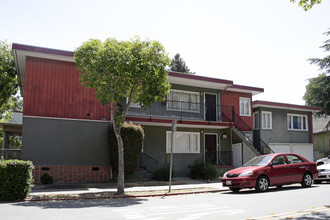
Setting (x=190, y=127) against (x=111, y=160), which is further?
(x=190, y=127)

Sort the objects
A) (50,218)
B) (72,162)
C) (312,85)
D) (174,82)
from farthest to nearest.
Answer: (312,85)
(174,82)
(72,162)
(50,218)

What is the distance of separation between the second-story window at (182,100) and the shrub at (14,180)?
10863 millimetres

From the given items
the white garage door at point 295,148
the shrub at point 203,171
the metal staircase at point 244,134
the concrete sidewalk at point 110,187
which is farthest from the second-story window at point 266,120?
the concrete sidewalk at point 110,187

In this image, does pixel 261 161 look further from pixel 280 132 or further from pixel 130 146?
pixel 280 132

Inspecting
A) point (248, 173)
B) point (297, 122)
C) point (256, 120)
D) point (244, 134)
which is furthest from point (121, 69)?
point (297, 122)

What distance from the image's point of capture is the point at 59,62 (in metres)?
16.6

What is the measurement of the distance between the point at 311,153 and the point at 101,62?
22.1 meters

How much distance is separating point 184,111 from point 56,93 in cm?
814

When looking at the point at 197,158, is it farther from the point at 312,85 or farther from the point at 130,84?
the point at 312,85

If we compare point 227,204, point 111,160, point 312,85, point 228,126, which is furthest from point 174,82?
point 312,85

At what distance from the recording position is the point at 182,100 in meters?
21.2

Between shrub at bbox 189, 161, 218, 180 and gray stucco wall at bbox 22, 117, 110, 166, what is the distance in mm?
5176

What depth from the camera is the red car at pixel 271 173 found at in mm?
12109

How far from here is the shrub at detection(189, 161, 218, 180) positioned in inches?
706
